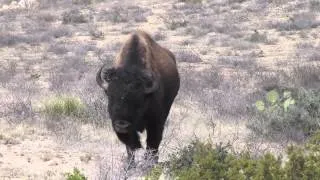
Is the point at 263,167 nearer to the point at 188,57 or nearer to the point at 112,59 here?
the point at 112,59

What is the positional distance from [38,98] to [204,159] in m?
8.19

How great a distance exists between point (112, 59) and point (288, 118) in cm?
797

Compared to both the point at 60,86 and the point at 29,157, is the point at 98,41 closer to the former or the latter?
the point at 60,86

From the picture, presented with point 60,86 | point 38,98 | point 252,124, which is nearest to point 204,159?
point 252,124

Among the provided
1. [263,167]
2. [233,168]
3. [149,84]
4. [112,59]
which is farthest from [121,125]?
[112,59]

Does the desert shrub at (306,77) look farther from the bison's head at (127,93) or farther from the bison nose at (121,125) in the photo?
the bison nose at (121,125)

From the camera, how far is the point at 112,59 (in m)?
16.5

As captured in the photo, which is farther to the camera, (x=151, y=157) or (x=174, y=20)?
(x=174, y=20)

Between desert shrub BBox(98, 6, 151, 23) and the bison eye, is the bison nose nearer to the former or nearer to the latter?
the bison eye

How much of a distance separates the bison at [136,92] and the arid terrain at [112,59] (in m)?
0.38

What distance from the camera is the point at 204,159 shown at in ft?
14.9

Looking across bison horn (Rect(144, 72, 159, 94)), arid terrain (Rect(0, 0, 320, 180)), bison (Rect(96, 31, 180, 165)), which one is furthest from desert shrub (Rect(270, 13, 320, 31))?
bison horn (Rect(144, 72, 159, 94))

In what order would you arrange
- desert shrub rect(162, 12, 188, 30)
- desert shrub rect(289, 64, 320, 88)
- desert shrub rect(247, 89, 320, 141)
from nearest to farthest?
desert shrub rect(247, 89, 320, 141) < desert shrub rect(289, 64, 320, 88) < desert shrub rect(162, 12, 188, 30)

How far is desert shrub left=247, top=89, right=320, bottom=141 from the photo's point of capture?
908 cm
